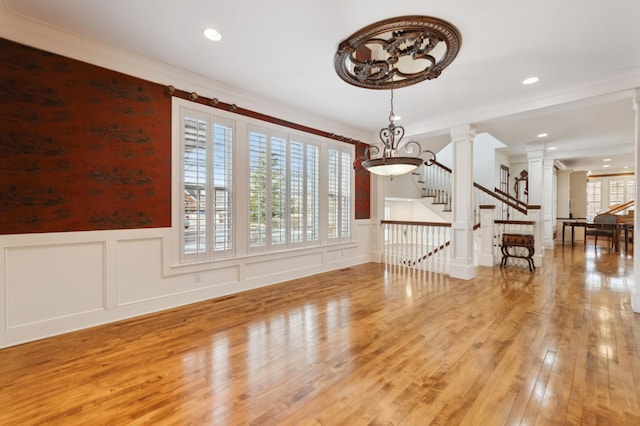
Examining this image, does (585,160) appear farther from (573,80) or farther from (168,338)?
(168,338)

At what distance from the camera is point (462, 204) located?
4957 millimetres

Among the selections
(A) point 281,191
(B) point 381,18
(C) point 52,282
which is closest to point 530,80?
(B) point 381,18

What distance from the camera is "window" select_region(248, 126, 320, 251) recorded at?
427 centimetres

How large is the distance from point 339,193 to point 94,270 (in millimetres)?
3933

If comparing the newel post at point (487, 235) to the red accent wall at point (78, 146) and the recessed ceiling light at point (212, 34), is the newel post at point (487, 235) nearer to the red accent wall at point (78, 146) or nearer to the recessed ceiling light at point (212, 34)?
the recessed ceiling light at point (212, 34)

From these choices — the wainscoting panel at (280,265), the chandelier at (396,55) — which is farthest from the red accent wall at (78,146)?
the chandelier at (396,55)

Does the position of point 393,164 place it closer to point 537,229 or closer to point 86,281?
point 86,281

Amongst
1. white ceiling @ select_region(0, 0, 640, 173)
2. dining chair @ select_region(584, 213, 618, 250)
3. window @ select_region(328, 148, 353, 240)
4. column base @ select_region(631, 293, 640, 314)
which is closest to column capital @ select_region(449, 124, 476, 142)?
white ceiling @ select_region(0, 0, 640, 173)

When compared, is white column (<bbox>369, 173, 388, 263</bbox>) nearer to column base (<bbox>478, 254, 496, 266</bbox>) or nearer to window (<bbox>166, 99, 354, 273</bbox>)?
window (<bbox>166, 99, 354, 273</bbox>)

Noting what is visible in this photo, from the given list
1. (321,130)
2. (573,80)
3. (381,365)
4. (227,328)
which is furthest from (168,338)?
(573,80)

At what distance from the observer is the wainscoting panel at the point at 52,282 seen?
2.58m

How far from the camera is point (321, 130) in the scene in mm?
5270

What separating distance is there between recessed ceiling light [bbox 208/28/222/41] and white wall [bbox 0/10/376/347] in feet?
3.00

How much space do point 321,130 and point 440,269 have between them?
3.42 m
